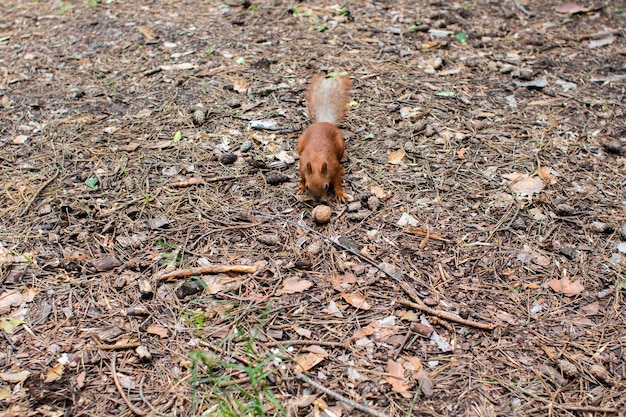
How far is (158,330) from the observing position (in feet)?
7.59

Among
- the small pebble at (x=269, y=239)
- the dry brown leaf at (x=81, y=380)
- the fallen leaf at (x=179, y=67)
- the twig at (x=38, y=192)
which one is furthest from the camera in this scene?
the fallen leaf at (x=179, y=67)

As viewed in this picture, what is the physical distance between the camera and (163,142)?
346cm

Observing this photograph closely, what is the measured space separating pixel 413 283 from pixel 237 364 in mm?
908

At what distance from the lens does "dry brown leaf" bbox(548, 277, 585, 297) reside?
248 centimetres

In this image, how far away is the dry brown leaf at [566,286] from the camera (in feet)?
8.14

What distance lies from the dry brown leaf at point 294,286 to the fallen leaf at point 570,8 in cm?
399

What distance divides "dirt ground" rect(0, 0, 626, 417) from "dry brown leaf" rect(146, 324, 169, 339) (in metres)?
0.01

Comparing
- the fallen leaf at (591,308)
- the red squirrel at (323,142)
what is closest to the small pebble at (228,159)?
the red squirrel at (323,142)

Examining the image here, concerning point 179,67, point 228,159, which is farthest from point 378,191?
point 179,67

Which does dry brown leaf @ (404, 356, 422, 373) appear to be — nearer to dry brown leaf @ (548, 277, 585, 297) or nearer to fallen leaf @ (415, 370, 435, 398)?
fallen leaf @ (415, 370, 435, 398)

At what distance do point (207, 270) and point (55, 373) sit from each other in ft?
2.53

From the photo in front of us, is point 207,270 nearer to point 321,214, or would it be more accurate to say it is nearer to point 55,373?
point 321,214

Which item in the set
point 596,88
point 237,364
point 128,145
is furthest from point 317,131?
point 596,88

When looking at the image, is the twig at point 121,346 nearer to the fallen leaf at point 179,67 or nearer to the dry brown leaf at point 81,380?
the dry brown leaf at point 81,380
